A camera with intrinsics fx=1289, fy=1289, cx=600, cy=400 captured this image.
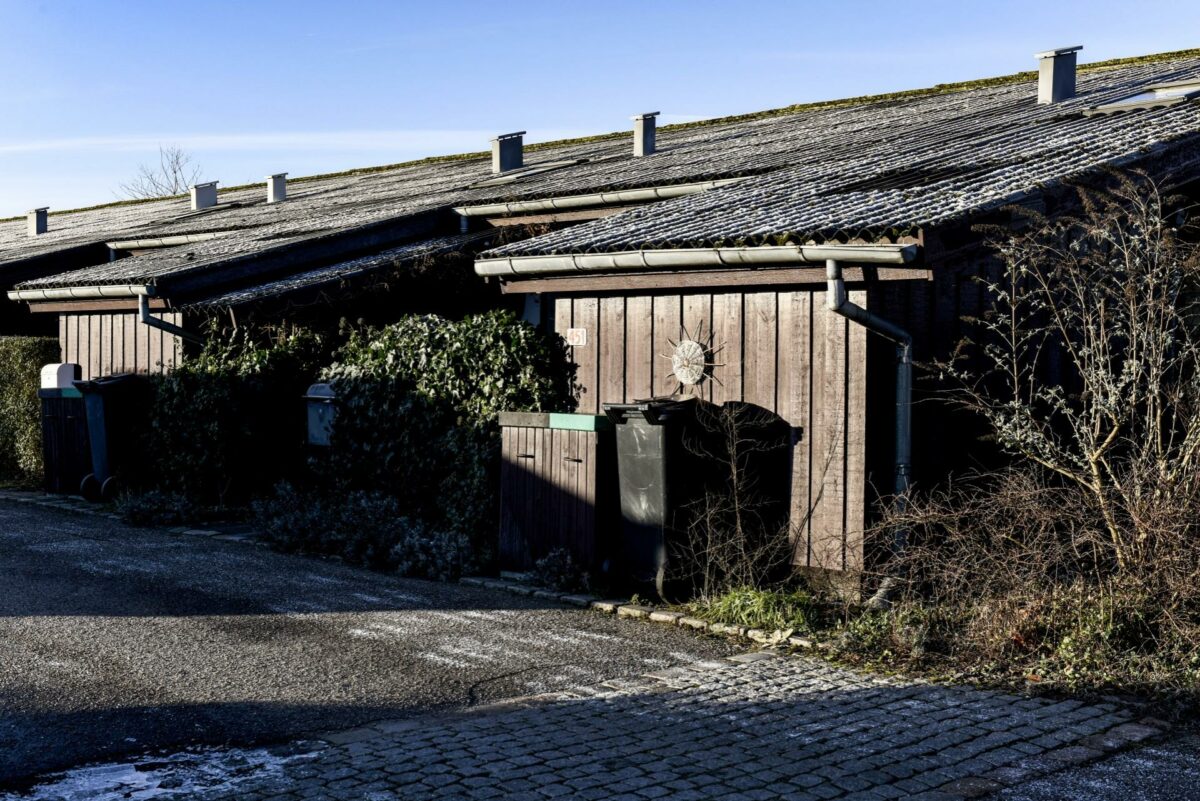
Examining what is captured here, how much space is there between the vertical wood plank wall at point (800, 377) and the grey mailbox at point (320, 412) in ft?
12.0

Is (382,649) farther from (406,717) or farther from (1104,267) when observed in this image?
(1104,267)

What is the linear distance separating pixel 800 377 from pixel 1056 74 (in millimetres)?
7380

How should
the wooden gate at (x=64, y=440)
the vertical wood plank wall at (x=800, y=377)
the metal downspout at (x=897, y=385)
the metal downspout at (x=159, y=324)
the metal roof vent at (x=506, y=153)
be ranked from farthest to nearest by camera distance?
the metal roof vent at (x=506, y=153) → the wooden gate at (x=64, y=440) → the metal downspout at (x=159, y=324) → the vertical wood plank wall at (x=800, y=377) → the metal downspout at (x=897, y=385)

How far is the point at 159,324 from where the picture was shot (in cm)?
1380

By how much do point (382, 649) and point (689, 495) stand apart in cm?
246

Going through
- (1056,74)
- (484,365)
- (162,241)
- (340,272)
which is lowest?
(484,365)

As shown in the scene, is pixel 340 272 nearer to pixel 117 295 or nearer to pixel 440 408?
pixel 117 295

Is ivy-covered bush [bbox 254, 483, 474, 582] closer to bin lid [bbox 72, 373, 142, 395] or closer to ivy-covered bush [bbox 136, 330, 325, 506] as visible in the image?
ivy-covered bush [bbox 136, 330, 325, 506]

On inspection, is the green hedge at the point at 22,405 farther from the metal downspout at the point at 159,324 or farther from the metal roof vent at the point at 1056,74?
the metal roof vent at the point at 1056,74

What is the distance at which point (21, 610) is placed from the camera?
864 cm

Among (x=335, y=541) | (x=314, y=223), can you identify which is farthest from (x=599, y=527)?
(x=314, y=223)

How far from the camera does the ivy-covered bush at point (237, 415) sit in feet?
43.9

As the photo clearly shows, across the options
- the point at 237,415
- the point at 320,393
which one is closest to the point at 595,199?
the point at 320,393

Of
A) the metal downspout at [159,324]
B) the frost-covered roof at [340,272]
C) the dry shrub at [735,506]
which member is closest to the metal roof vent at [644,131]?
the frost-covered roof at [340,272]
